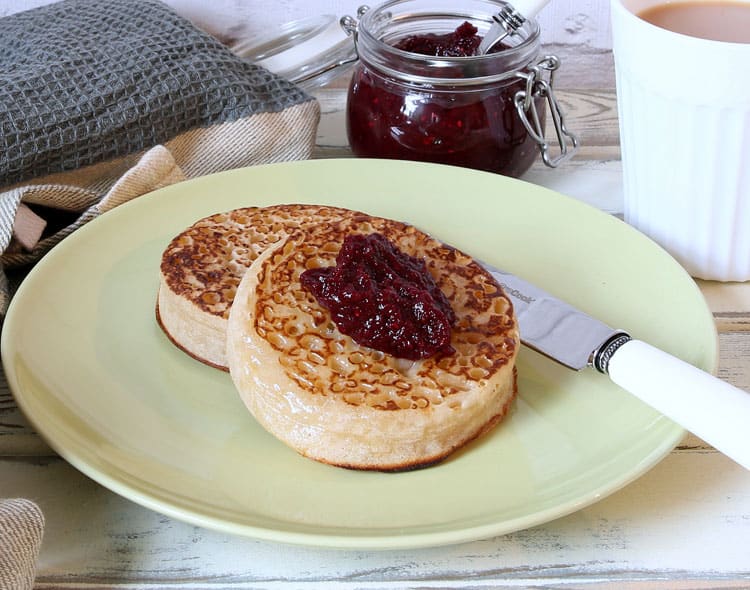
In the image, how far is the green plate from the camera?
1307 millimetres

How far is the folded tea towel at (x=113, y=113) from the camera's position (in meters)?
1.95

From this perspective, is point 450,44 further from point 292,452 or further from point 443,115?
point 292,452

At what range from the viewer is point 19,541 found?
3.89 feet

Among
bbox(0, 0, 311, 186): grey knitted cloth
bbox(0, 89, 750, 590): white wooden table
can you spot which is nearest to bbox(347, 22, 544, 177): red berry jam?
bbox(0, 0, 311, 186): grey knitted cloth

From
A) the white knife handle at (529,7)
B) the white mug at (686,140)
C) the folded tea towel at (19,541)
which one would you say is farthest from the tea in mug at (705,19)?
the folded tea towel at (19,541)

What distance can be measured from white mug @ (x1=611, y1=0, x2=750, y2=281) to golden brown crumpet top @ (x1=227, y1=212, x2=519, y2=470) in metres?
0.59

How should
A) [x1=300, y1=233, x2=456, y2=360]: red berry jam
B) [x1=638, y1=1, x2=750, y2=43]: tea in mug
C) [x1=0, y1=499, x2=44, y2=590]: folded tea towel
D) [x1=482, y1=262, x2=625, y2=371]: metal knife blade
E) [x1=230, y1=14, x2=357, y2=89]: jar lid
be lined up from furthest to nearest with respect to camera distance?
1. [x1=230, y1=14, x2=357, y2=89]: jar lid
2. [x1=638, y1=1, x2=750, y2=43]: tea in mug
3. [x1=482, y1=262, x2=625, y2=371]: metal knife blade
4. [x1=300, y1=233, x2=456, y2=360]: red berry jam
5. [x1=0, y1=499, x2=44, y2=590]: folded tea towel

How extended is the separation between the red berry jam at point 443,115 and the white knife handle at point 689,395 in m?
0.79

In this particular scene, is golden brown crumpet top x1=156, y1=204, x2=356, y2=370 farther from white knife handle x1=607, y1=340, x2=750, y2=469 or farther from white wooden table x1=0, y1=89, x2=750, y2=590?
white knife handle x1=607, y1=340, x2=750, y2=469

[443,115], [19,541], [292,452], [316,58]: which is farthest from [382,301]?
[316,58]

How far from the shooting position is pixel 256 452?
1.44 metres

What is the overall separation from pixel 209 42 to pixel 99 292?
77cm

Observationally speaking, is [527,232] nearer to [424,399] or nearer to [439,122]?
[439,122]

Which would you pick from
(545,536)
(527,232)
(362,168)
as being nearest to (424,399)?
(545,536)
